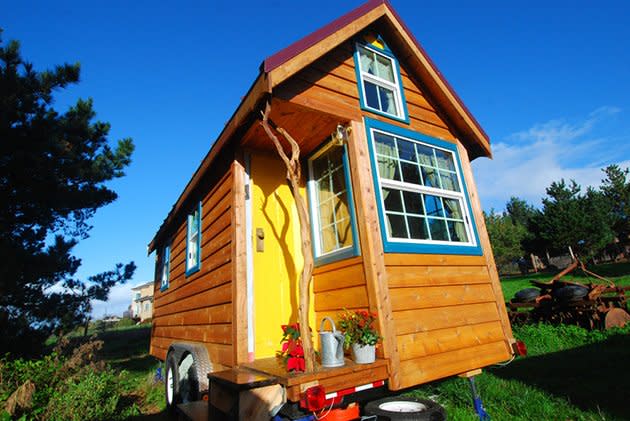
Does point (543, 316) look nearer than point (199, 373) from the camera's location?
No

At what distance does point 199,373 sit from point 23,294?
741cm

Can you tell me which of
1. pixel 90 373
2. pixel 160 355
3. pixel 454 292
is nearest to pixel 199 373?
pixel 90 373

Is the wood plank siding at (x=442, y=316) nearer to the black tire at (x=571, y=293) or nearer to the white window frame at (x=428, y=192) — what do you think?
the white window frame at (x=428, y=192)

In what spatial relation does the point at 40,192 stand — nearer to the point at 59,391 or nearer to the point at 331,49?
the point at 59,391

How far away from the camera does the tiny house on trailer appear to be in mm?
3633

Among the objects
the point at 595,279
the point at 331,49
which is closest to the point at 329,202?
the point at 331,49

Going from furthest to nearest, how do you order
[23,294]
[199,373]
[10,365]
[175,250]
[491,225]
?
[491,225], [23,294], [175,250], [10,365], [199,373]

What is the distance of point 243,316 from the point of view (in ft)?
12.3

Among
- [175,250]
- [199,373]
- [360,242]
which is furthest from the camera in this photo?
[175,250]

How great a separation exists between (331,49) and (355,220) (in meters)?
2.14

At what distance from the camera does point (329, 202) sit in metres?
4.59

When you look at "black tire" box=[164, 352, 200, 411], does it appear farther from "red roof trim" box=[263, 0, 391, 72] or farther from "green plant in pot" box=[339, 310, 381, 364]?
"red roof trim" box=[263, 0, 391, 72]

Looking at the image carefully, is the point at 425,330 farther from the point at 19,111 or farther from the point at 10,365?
the point at 19,111

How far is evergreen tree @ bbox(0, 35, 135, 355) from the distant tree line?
31.3 metres
